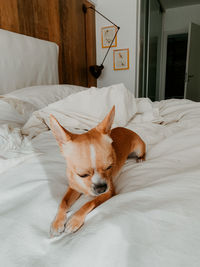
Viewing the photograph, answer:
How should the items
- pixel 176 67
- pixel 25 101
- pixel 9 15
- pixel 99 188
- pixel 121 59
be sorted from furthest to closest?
pixel 176 67, pixel 121 59, pixel 9 15, pixel 25 101, pixel 99 188

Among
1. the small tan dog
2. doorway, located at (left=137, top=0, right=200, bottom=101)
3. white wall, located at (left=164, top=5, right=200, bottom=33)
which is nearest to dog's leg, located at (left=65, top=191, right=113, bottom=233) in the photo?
the small tan dog

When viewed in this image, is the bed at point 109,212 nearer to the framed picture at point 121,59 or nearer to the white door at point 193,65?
the framed picture at point 121,59

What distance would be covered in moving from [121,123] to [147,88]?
9.94 ft

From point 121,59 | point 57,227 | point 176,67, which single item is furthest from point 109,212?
point 176,67

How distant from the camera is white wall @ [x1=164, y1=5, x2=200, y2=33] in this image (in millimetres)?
5023

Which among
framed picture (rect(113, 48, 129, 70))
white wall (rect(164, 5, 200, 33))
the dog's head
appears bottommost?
the dog's head

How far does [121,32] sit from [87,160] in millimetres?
3458

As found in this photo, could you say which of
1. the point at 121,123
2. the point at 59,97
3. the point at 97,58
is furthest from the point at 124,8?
the point at 121,123

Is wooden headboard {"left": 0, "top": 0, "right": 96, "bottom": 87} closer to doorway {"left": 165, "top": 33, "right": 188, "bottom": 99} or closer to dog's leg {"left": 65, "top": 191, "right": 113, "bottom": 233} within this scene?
dog's leg {"left": 65, "top": 191, "right": 113, "bottom": 233}

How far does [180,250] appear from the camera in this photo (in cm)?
36

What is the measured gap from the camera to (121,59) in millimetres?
3607

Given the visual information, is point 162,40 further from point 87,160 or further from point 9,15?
point 87,160

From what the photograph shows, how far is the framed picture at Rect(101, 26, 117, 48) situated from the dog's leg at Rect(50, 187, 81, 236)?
3460mm

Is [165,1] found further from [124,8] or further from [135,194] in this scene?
[135,194]
